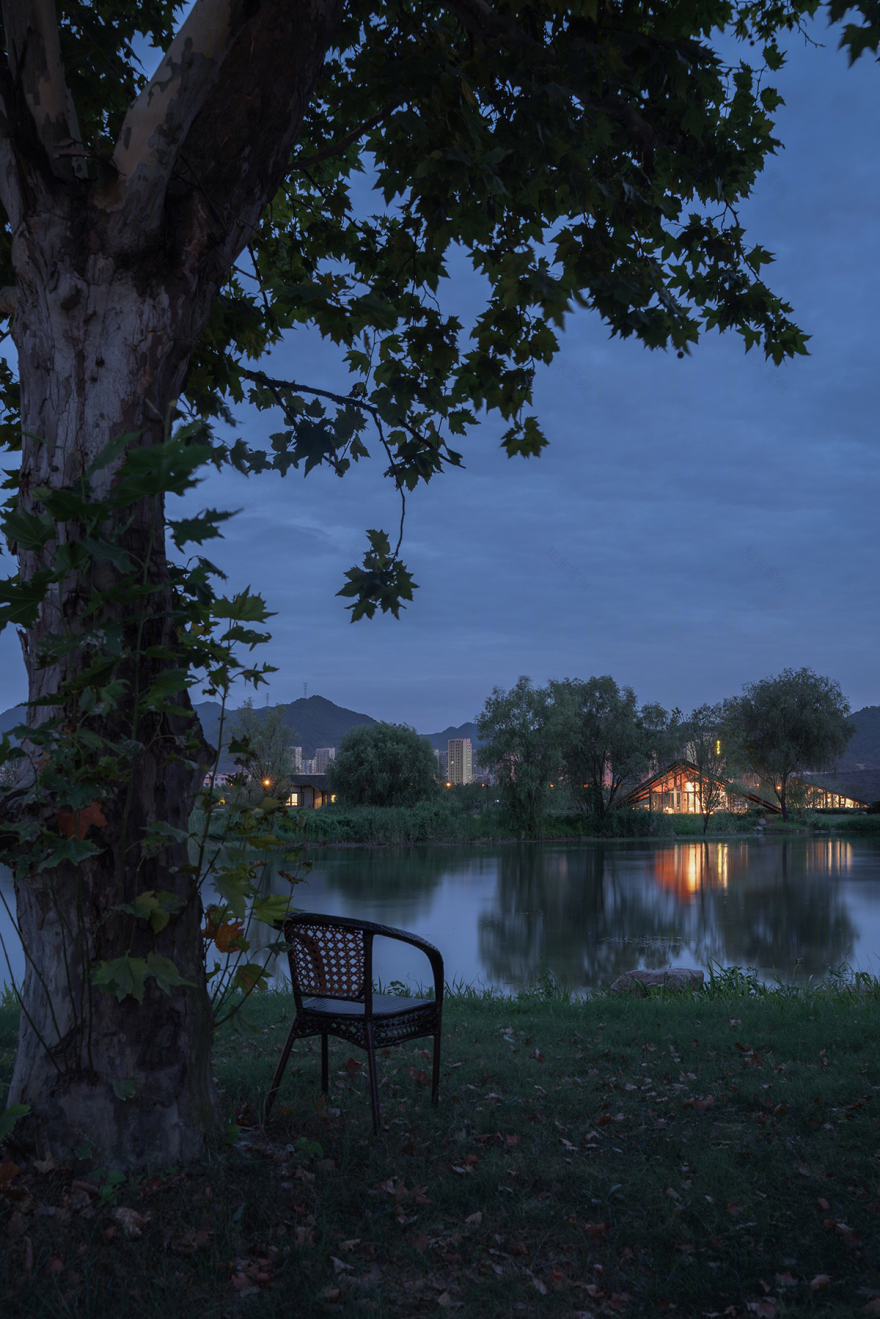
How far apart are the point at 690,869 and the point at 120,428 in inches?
1013

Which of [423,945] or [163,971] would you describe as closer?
[163,971]

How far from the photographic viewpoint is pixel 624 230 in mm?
4668

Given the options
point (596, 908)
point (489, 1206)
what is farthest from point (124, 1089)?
point (596, 908)

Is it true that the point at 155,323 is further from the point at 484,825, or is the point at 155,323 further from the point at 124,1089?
the point at 484,825

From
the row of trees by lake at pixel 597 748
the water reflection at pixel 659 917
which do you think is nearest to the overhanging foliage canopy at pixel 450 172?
the water reflection at pixel 659 917

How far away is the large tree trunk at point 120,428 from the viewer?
258 cm

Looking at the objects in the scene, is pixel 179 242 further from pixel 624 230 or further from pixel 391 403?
pixel 624 230

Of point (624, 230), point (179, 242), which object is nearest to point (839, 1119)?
point (179, 242)

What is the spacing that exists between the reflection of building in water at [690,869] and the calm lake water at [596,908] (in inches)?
2.2

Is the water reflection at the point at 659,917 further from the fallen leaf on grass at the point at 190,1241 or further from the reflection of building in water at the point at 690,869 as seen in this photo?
the fallen leaf on grass at the point at 190,1241

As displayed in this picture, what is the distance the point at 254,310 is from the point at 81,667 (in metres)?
2.50

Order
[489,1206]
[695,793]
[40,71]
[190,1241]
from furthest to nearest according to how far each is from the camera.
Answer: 1. [695,793]
2. [40,71]
3. [489,1206]
4. [190,1241]

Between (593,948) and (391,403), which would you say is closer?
(391,403)

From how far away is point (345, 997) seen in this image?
11.0 ft
